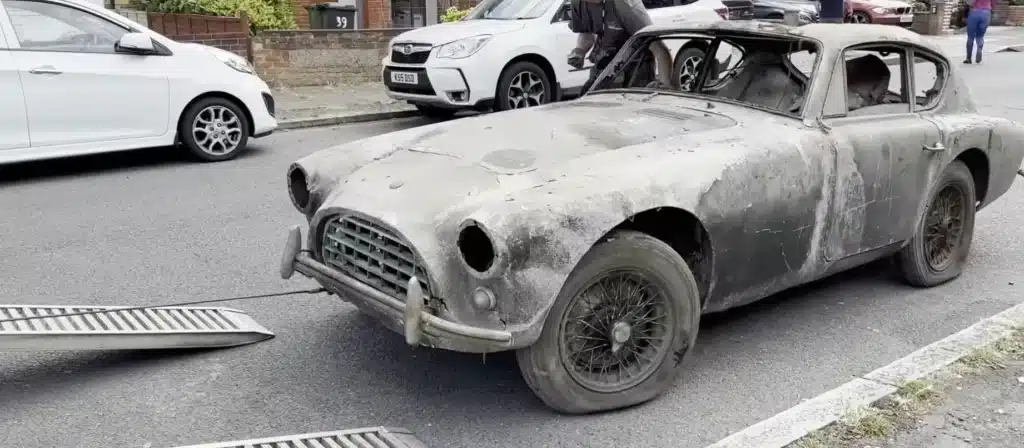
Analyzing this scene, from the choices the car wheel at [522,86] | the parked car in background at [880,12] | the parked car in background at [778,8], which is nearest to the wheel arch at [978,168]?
the car wheel at [522,86]

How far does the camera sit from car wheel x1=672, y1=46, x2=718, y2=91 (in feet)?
17.8

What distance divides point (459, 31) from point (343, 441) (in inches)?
310

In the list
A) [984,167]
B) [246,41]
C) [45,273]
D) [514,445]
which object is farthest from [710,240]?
[246,41]

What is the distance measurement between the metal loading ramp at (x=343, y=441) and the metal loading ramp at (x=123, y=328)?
90 cm

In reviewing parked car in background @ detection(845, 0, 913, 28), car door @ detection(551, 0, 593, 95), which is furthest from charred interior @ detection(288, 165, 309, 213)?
parked car in background @ detection(845, 0, 913, 28)

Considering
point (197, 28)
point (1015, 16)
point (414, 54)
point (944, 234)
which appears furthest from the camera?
point (1015, 16)

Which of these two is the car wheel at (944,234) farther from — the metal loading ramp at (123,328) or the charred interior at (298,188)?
the metal loading ramp at (123,328)

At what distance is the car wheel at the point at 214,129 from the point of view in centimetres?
896

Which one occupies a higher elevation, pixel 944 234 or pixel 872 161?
pixel 872 161

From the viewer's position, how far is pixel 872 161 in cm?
476

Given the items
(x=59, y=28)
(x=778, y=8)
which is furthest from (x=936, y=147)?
(x=778, y=8)

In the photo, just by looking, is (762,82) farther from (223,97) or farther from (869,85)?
(223,97)

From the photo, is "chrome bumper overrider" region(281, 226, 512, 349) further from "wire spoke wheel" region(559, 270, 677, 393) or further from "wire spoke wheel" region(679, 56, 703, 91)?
"wire spoke wheel" region(679, 56, 703, 91)

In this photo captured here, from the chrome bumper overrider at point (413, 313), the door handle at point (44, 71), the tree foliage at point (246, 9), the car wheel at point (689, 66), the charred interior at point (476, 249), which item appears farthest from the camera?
the tree foliage at point (246, 9)
